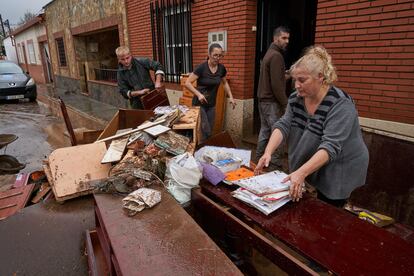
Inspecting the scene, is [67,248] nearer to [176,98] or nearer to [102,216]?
[102,216]

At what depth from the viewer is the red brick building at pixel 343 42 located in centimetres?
312

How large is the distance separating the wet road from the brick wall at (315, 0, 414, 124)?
5061mm

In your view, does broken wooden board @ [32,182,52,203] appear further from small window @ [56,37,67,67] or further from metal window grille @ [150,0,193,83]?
small window @ [56,37,67,67]

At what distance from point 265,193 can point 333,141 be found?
0.56m

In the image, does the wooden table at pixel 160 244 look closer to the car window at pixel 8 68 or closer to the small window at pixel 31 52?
the car window at pixel 8 68

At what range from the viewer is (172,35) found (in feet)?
22.4

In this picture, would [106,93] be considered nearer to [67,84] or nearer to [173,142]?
[67,84]

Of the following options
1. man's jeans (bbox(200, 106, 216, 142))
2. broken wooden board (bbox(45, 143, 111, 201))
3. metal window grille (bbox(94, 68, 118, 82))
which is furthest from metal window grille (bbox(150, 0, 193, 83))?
metal window grille (bbox(94, 68, 118, 82))

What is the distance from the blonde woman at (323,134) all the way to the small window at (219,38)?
3418 mm

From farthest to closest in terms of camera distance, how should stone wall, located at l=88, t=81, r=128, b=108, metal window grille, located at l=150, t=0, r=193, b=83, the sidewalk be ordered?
stone wall, located at l=88, t=81, r=128, b=108
the sidewalk
metal window grille, located at l=150, t=0, r=193, b=83

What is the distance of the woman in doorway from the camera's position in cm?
426

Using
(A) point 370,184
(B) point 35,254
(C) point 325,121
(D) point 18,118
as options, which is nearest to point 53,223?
(B) point 35,254

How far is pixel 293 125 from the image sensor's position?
2303 millimetres

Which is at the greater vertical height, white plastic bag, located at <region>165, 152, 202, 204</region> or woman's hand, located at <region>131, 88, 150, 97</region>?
woman's hand, located at <region>131, 88, 150, 97</region>
